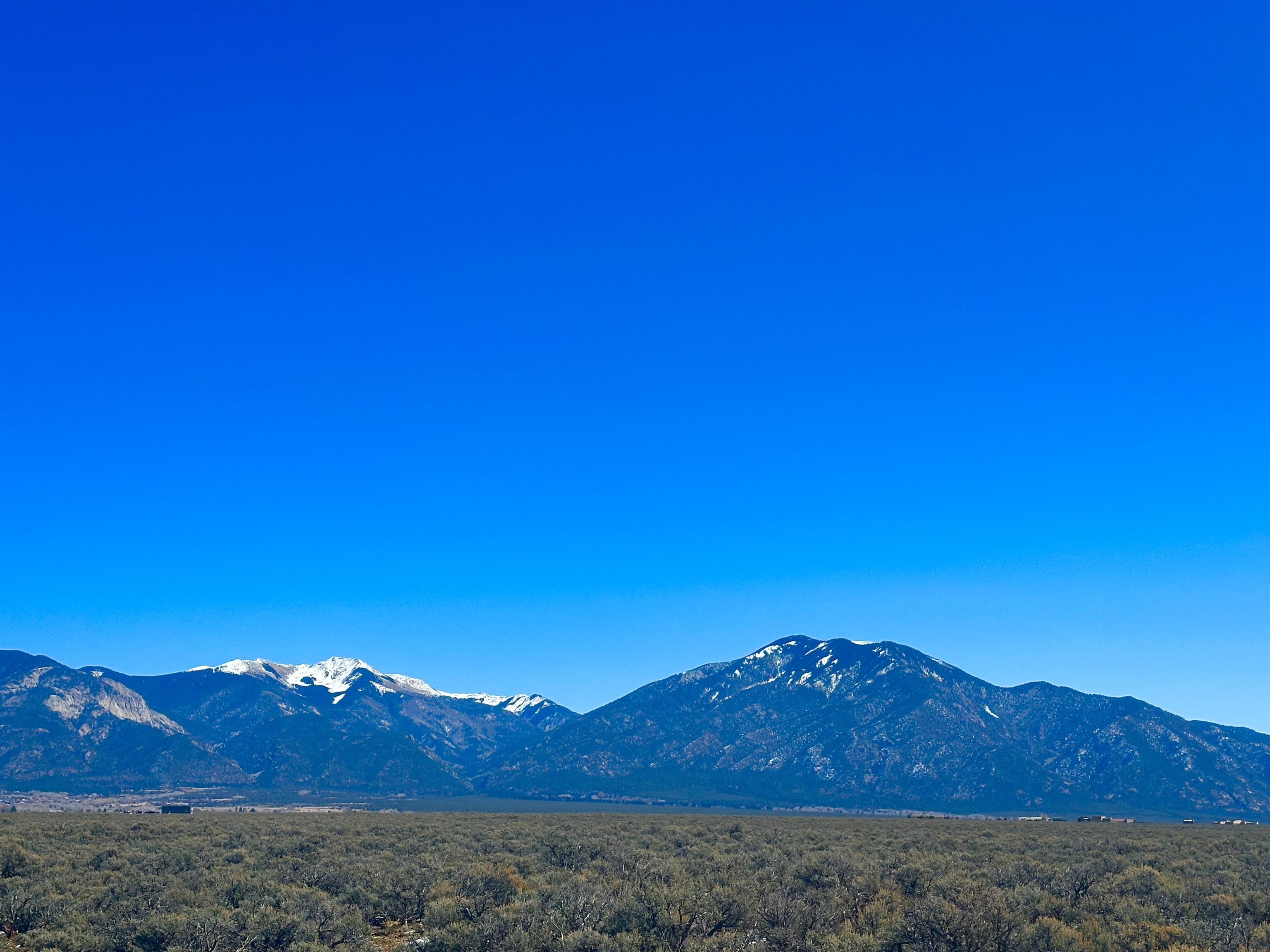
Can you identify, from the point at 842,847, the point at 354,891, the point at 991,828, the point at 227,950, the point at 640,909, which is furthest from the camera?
the point at 991,828

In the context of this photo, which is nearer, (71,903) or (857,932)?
(857,932)

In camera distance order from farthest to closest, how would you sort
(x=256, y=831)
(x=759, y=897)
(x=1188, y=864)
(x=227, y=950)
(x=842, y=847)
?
(x=256, y=831), (x=842, y=847), (x=1188, y=864), (x=759, y=897), (x=227, y=950)

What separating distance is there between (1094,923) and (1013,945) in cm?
442

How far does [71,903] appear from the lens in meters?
35.2

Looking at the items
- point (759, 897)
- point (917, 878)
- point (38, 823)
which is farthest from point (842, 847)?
point (38, 823)

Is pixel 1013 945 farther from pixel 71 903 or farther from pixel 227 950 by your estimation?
pixel 71 903

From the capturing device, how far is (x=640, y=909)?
33.7 m

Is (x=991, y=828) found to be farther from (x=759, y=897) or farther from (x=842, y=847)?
(x=759, y=897)

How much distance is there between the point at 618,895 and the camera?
123ft

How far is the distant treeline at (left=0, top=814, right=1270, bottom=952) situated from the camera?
98.7ft

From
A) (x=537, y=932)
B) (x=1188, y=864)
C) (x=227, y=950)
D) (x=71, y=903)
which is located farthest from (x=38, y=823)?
(x=1188, y=864)

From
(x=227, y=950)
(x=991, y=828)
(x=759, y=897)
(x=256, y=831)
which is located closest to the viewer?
(x=227, y=950)

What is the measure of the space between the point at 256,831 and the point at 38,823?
922 inches

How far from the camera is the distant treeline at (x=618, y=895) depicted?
3008cm
